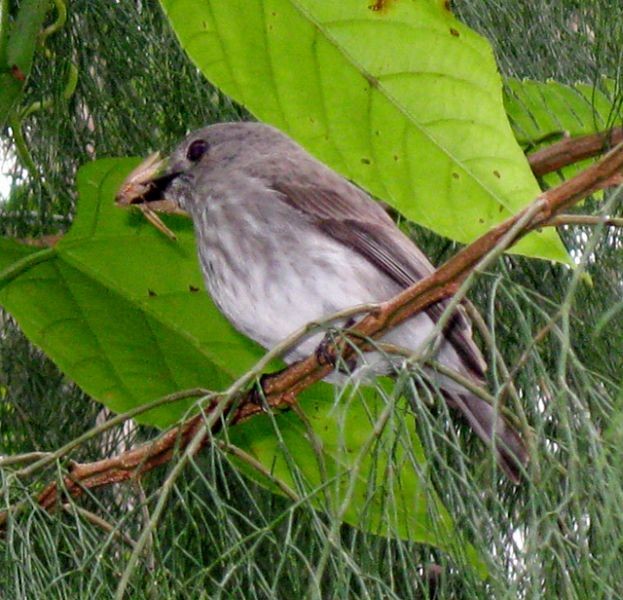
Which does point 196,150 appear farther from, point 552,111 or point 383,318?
point 383,318

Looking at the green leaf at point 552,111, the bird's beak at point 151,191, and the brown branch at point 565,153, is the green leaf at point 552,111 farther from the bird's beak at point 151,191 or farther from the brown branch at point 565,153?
the bird's beak at point 151,191

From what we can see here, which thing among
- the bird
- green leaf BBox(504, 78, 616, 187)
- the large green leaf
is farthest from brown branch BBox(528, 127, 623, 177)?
the large green leaf

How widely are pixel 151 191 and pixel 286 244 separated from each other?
204mm

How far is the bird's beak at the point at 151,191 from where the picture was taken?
1690 millimetres

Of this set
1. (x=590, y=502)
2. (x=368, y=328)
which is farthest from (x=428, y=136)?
(x=590, y=502)

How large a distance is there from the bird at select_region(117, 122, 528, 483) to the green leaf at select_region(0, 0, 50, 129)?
28 centimetres

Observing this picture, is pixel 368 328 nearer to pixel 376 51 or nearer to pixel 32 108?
pixel 376 51

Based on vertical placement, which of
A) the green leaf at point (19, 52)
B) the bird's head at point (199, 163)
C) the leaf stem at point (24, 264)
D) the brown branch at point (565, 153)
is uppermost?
the green leaf at point (19, 52)

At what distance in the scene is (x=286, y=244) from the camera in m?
1.81

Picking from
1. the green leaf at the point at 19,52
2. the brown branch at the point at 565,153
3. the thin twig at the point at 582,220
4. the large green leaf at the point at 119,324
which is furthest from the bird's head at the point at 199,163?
the thin twig at the point at 582,220

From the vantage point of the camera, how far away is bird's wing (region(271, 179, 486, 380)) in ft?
5.87

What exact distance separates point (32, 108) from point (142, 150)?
0.22 metres

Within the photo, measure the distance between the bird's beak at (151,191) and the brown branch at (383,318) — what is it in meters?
0.39

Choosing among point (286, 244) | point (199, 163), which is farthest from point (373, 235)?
point (199, 163)
